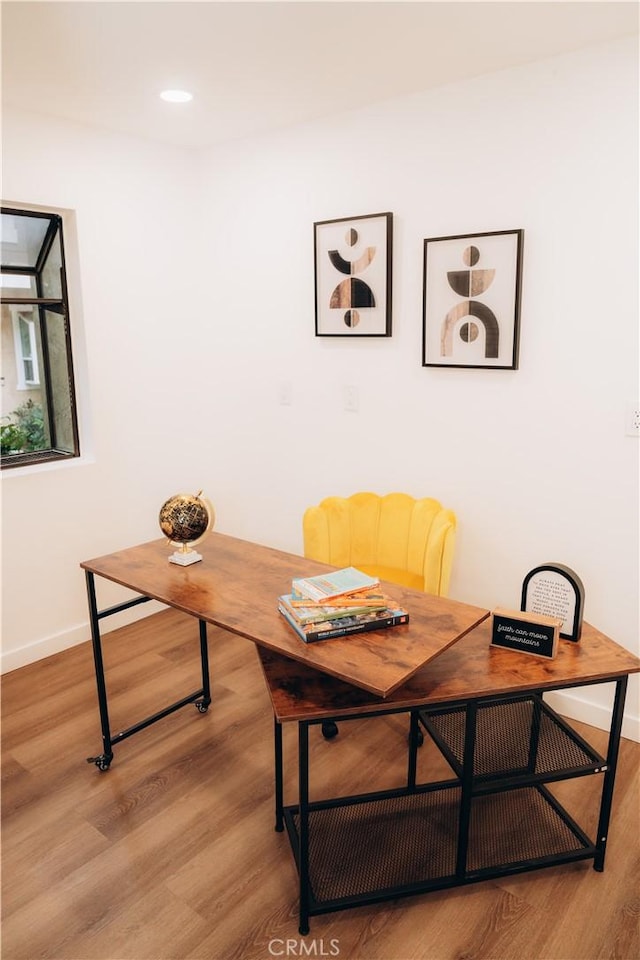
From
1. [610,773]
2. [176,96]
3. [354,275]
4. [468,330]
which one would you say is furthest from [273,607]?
[176,96]

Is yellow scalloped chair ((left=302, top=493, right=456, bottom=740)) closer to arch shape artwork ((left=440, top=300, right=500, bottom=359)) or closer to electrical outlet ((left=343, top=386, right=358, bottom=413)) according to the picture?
electrical outlet ((left=343, top=386, right=358, bottom=413))

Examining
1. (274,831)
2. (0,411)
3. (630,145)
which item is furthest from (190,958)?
(630,145)

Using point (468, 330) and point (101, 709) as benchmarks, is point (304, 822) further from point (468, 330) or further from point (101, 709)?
point (468, 330)

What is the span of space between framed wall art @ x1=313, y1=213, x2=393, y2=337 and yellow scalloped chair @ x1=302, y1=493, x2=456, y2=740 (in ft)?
2.56

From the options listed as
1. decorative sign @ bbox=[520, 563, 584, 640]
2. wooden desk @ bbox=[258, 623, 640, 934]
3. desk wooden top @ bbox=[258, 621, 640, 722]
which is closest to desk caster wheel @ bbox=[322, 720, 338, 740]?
wooden desk @ bbox=[258, 623, 640, 934]

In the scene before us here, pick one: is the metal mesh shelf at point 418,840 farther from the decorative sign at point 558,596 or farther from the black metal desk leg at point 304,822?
the decorative sign at point 558,596

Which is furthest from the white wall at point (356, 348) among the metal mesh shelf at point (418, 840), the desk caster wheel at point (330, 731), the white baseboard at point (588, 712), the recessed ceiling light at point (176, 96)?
the desk caster wheel at point (330, 731)

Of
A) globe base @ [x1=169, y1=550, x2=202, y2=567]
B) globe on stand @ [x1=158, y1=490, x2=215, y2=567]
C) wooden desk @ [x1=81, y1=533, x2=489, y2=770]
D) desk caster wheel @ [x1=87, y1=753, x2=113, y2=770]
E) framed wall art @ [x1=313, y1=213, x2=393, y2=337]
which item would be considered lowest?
desk caster wheel @ [x1=87, y1=753, x2=113, y2=770]

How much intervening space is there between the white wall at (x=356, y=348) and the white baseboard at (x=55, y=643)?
0.01 meters

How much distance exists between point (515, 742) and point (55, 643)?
2227 millimetres

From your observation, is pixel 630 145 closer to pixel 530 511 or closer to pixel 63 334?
pixel 530 511

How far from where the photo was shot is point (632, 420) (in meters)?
2.43

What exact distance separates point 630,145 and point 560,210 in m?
0.29

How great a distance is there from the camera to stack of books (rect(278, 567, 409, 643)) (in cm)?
186
